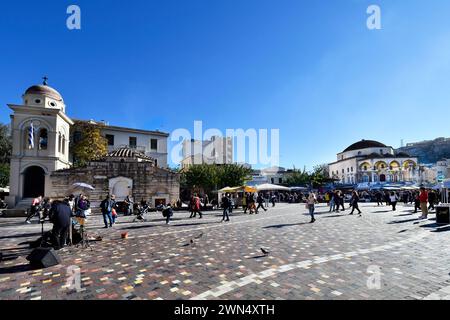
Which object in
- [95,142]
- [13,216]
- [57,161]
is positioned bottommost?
[13,216]

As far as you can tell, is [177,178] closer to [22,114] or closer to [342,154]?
[22,114]

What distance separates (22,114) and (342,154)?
76.9 metres

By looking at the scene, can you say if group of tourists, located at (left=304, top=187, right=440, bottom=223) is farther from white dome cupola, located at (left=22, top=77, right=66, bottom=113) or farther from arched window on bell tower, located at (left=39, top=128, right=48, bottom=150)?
white dome cupola, located at (left=22, top=77, right=66, bottom=113)

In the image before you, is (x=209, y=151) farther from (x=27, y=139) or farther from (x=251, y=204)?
(x=251, y=204)

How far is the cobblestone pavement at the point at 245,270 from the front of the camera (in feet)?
14.9

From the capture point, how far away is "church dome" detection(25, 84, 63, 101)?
1064 inches

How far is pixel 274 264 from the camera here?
6141mm

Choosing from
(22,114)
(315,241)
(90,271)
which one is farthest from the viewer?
(22,114)

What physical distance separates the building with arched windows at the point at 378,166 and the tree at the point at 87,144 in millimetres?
47612

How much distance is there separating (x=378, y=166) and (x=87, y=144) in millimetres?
61913

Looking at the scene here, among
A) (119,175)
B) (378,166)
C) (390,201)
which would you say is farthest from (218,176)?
(378,166)

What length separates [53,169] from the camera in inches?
971

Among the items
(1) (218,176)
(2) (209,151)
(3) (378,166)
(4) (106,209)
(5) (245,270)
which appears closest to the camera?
(5) (245,270)
